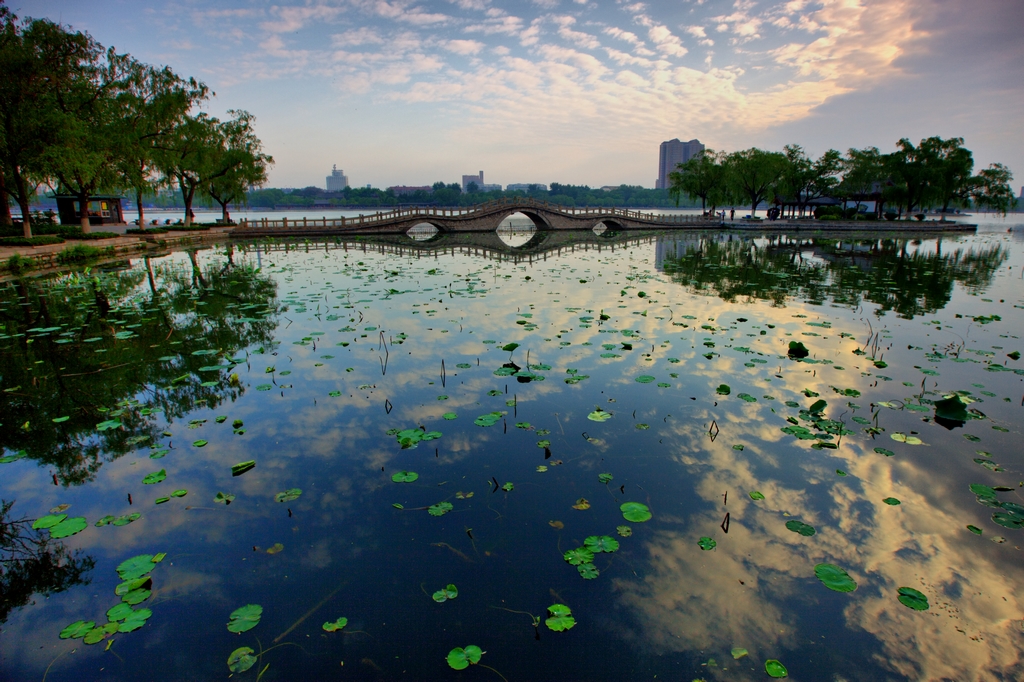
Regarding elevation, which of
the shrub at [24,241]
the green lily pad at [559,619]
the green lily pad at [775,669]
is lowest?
the green lily pad at [775,669]

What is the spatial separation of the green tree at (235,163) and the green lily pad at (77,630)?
36.3 meters

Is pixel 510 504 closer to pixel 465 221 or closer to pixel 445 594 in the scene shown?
pixel 445 594

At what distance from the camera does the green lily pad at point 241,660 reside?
7.69 ft

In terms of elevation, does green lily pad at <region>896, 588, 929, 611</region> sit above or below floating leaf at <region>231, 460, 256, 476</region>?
below

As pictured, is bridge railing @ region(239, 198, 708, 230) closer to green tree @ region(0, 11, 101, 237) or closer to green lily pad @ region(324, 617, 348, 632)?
Result: green tree @ region(0, 11, 101, 237)

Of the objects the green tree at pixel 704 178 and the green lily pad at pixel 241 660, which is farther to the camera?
the green tree at pixel 704 178

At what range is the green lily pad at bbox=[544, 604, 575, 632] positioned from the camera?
252 centimetres

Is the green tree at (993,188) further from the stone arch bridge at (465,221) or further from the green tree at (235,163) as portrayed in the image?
the green tree at (235,163)

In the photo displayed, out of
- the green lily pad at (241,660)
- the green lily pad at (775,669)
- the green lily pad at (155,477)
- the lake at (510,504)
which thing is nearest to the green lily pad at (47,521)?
the lake at (510,504)

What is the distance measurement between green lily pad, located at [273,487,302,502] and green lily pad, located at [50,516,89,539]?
125cm

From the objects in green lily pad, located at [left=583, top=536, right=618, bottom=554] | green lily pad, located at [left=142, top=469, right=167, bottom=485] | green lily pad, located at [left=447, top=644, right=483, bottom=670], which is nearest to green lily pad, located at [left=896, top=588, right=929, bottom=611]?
green lily pad, located at [left=583, top=536, right=618, bottom=554]

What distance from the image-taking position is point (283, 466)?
4.16 metres

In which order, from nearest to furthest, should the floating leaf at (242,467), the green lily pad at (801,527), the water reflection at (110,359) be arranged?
the green lily pad at (801,527) → the floating leaf at (242,467) → the water reflection at (110,359)

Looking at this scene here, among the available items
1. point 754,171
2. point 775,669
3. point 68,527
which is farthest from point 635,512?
point 754,171
